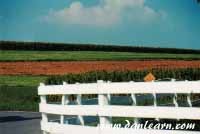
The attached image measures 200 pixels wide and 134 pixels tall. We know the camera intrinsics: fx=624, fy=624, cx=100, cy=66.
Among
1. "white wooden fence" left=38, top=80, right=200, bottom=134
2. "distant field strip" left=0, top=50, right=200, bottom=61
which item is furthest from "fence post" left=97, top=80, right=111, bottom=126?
"distant field strip" left=0, top=50, right=200, bottom=61

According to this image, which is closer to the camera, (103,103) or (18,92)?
(103,103)

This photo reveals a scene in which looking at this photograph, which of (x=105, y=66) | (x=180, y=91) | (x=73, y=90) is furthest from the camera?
(x=105, y=66)

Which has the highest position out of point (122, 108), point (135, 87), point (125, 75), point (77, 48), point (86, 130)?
point (135, 87)

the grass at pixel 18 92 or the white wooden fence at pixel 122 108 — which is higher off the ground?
the white wooden fence at pixel 122 108

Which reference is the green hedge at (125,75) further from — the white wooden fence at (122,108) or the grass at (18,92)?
the white wooden fence at (122,108)

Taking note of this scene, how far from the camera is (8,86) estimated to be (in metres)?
43.9

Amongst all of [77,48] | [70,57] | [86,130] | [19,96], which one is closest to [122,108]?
[86,130]

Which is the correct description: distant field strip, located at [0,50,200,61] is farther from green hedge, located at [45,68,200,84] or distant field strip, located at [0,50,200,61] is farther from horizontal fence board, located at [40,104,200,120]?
horizontal fence board, located at [40,104,200,120]

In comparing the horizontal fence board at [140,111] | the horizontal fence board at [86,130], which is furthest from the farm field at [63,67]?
Result: the horizontal fence board at [140,111]

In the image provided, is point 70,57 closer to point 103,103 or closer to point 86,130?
point 86,130

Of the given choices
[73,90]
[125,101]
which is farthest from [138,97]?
[73,90]

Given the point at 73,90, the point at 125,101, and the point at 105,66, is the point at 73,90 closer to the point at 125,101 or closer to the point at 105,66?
the point at 125,101

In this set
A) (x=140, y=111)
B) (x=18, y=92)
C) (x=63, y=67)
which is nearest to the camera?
(x=140, y=111)

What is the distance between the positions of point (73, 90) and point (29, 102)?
24.8 meters
